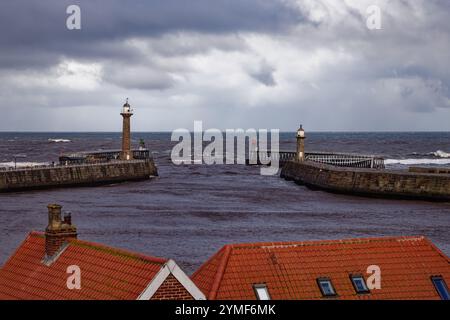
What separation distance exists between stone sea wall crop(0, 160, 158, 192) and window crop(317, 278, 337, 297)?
5881 centimetres

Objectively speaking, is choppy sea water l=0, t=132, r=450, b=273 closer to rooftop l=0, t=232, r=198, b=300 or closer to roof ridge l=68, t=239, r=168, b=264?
rooftop l=0, t=232, r=198, b=300

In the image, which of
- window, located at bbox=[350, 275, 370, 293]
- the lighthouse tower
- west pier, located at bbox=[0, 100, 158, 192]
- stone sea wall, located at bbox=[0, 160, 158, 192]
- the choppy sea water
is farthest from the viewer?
the lighthouse tower

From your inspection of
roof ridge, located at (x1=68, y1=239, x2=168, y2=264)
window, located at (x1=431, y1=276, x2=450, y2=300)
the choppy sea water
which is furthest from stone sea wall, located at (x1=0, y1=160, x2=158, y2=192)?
window, located at (x1=431, y1=276, x2=450, y2=300)

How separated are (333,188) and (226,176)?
30.5 metres

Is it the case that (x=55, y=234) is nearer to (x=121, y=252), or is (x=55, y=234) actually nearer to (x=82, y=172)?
(x=121, y=252)

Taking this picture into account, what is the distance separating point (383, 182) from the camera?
247 feet

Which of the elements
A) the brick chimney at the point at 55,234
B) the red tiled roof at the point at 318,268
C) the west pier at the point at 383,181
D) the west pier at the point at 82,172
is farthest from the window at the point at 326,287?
the west pier at the point at 82,172

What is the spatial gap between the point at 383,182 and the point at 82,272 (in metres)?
59.7

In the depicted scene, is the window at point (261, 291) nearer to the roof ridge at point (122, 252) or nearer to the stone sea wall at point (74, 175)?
the roof ridge at point (122, 252)

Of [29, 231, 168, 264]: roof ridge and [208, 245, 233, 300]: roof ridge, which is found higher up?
[29, 231, 168, 264]: roof ridge

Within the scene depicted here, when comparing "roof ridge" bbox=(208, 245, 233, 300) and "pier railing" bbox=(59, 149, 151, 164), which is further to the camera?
"pier railing" bbox=(59, 149, 151, 164)

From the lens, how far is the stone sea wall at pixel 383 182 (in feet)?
232

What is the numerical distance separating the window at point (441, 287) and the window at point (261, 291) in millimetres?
5182

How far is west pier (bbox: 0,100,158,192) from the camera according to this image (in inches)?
3027
